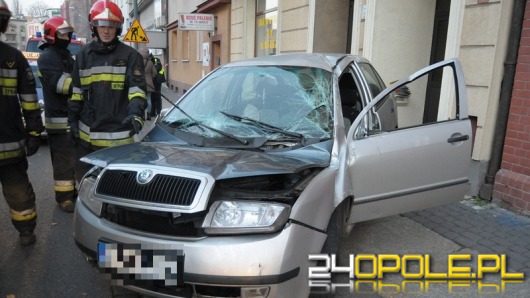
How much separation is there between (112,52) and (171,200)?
208 cm

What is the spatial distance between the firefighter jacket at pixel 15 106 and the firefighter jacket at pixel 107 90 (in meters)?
0.39

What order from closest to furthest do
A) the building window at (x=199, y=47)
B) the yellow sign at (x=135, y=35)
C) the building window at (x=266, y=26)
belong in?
1. the building window at (x=266, y=26)
2. the yellow sign at (x=135, y=35)
3. the building window at (x=199, y=47)

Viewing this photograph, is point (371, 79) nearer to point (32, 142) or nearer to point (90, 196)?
point (90, 196)

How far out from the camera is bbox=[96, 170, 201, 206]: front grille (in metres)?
2.08

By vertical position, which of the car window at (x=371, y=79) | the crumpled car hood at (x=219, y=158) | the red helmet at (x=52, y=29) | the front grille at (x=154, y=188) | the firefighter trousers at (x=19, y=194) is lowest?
the firefighter trousers at (x=19, y=194)

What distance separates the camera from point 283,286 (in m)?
2.01

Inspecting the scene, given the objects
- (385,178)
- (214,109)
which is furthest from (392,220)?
(214,109)

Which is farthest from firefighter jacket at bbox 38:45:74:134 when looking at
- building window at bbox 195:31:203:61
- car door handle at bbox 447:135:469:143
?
building window at bbox 195:31:203:61

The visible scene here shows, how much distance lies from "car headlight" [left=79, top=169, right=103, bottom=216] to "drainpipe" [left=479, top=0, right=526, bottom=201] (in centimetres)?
425

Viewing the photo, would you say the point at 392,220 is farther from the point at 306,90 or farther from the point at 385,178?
the point at 306,90

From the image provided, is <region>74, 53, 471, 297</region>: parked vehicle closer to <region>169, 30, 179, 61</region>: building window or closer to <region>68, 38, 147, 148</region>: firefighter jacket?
<region>68, 38, 147, 148</region>: firefighter jacket

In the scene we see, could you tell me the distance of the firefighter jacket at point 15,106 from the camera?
323cm

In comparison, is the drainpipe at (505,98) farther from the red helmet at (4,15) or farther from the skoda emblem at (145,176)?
the red helmet at (4,15)

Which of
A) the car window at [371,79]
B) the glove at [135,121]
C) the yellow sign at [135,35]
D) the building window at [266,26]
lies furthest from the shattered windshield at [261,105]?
the yellow sign at [135,35]
